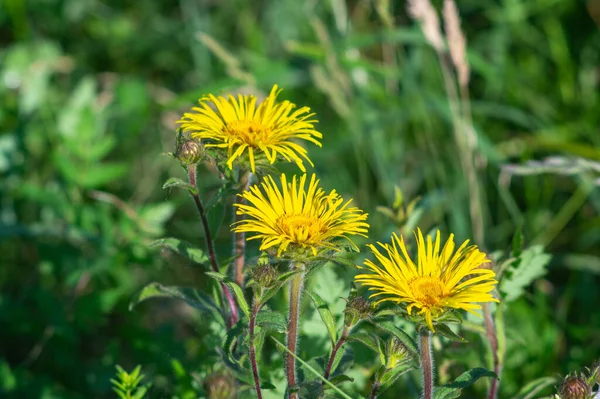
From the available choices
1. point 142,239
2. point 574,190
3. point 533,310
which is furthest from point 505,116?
point 142,239

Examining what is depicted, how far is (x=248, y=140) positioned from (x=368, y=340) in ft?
1.65

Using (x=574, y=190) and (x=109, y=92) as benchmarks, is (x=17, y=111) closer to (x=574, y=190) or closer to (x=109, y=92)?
(x=109, y=92)

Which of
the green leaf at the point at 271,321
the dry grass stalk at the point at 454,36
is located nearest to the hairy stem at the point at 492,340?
the green leaf at the point at 271,321

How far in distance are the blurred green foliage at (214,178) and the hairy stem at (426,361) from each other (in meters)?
0.47

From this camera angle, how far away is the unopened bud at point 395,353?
5.14 feet

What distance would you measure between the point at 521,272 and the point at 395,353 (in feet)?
1.95

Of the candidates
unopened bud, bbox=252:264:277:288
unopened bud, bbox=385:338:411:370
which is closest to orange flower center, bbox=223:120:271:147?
unopened bud, bbox=252:264:277:288

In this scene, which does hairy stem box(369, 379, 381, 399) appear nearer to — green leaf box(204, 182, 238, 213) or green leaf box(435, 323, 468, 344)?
green leaf box(435, 323, 468, 344)

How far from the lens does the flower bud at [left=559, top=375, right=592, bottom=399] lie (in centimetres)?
153

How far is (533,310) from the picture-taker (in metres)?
2.73

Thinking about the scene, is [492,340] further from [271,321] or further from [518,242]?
[271,321]

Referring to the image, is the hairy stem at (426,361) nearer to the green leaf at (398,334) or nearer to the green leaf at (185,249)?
the green leaf at (398,334)

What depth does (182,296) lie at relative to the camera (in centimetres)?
181

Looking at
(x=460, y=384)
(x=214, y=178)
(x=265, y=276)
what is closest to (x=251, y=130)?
(x=265, y=276)
